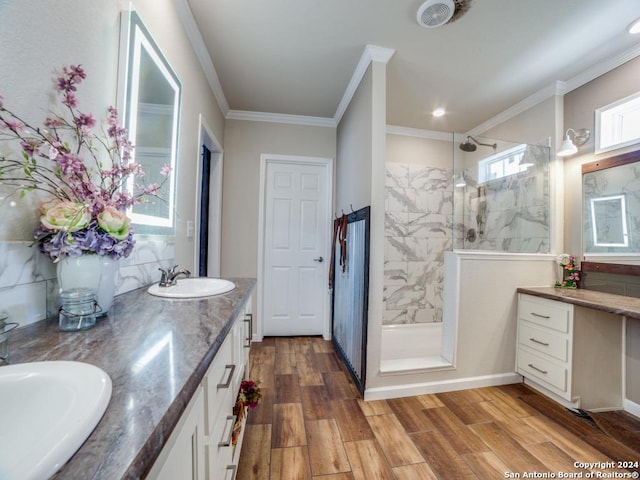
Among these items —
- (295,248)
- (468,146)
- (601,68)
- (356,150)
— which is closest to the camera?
(601,68)

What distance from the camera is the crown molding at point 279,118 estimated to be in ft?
9.41

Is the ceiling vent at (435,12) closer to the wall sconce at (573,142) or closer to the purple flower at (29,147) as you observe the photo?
the wall sconce at (573,142)

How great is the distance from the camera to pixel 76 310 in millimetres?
696

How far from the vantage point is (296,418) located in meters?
1.64

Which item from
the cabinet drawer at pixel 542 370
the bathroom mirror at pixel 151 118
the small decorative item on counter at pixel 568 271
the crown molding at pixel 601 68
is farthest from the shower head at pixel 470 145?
the bathroom mirror at pixel 151 118

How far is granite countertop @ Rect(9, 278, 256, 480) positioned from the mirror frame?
8.70ft

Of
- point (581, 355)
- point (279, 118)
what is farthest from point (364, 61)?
point (581, 355)

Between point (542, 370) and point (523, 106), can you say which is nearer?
point (542, 370)

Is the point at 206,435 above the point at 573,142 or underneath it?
underneath

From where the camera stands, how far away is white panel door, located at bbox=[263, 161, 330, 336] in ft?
9.73

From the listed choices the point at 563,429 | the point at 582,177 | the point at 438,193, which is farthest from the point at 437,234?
the point at 563,429

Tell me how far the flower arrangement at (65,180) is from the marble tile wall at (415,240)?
9.02 feet

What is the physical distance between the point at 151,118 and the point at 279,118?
188 cm

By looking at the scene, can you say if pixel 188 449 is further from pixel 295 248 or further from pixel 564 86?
pixel 564 86
